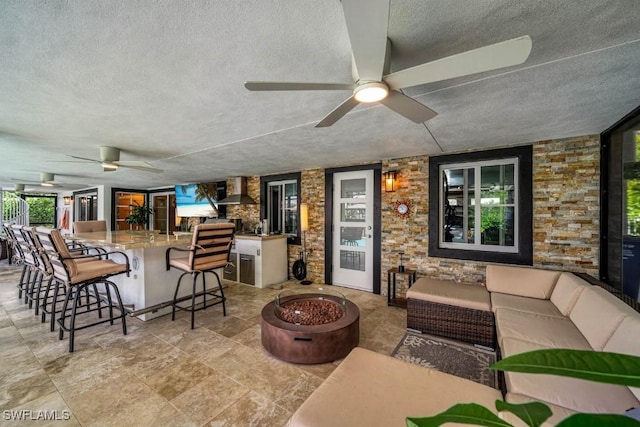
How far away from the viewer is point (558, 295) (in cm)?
271

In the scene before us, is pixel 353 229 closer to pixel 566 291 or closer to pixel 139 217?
pixel 566 291

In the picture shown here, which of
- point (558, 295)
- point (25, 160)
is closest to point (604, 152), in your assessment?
point (558, 295)

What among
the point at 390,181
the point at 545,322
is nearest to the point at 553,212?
the point at 545,322

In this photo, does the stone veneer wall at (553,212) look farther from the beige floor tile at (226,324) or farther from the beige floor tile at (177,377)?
the beige floor tile at (177,377)

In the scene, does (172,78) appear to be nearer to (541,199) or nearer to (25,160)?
(541,199)

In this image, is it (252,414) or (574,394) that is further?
(252,414)

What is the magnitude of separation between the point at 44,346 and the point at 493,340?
15.1ft

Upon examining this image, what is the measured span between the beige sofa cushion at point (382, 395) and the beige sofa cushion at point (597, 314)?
3.56 ft

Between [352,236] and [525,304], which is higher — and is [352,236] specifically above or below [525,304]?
above

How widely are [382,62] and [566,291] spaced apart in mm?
2824

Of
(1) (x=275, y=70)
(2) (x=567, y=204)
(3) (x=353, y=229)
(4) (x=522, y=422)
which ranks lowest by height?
(4) (x=522, y=422)

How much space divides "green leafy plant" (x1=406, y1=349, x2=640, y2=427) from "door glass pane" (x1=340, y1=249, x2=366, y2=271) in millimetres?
4523

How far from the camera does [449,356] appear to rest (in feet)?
8.89

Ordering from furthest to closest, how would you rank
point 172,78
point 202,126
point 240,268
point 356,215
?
point 240,268 → point 356,215 → point 202,126 → point 172,78
